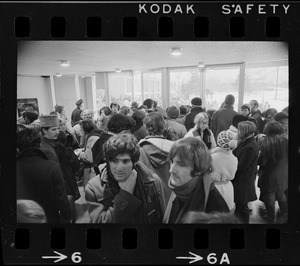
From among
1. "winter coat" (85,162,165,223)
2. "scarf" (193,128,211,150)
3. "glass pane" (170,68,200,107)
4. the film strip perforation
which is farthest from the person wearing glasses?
the film strip perforation

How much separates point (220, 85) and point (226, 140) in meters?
0.35

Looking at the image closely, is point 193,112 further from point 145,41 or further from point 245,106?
point 145,41

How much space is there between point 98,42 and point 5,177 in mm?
972

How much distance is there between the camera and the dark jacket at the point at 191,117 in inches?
79.4

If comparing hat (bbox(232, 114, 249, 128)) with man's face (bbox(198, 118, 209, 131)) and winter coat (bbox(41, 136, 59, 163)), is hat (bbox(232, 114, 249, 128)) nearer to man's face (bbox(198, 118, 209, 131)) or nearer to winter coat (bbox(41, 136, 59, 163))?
man's face (bbox(198, 118, 209, 131))

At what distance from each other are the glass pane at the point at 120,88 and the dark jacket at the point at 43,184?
56cm

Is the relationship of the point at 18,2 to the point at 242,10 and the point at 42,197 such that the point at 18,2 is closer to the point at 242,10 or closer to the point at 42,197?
the point at 42,197

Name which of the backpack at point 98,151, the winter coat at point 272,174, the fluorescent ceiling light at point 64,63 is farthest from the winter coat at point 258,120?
the fluorescent ceiling light at point 64,63

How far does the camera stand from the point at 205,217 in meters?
1.95

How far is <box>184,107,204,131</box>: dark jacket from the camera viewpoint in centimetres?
202

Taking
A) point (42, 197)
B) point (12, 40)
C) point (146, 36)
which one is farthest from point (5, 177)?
point (146, 36)

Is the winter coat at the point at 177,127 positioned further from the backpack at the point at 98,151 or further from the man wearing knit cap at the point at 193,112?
the backpack at the point at 98,151

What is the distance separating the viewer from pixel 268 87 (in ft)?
6.40

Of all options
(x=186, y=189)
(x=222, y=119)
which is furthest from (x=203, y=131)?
(x=186, y=189)
